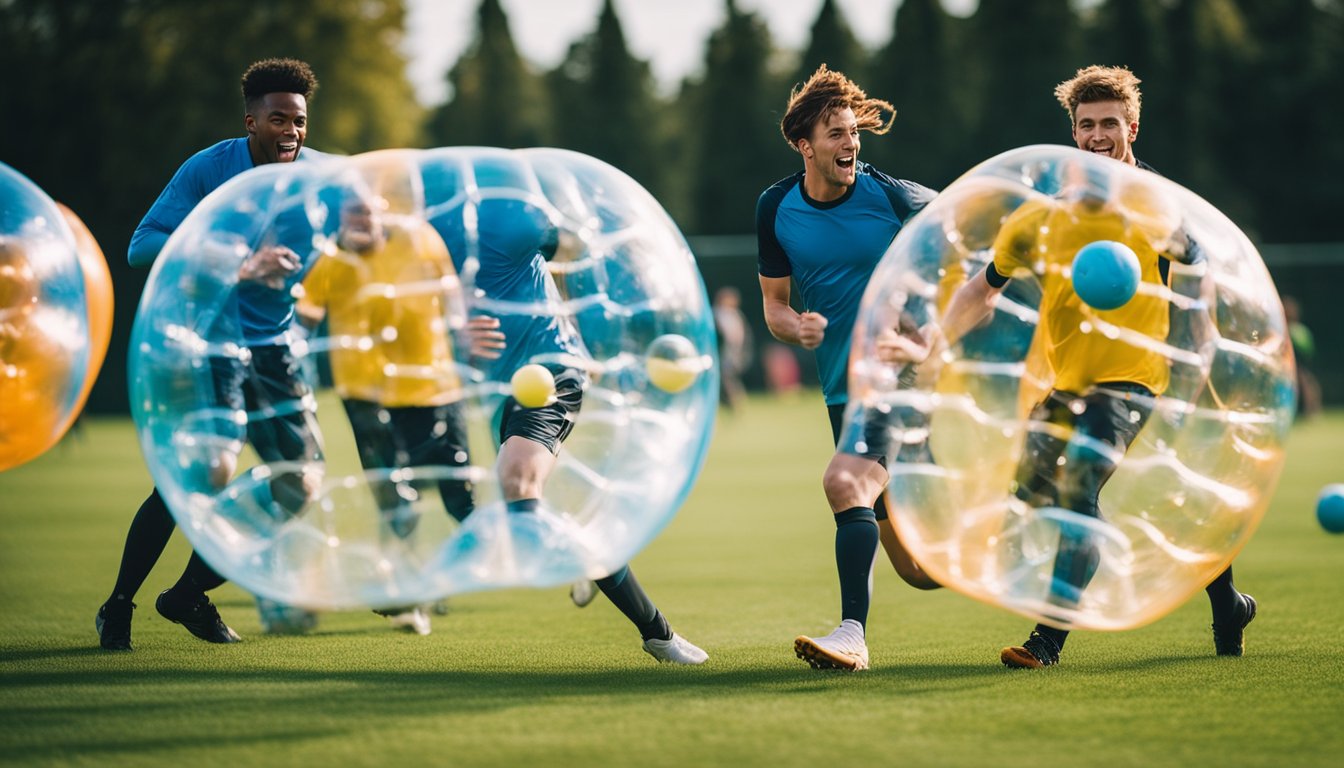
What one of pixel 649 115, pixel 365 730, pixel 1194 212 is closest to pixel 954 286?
pixel 1194 212

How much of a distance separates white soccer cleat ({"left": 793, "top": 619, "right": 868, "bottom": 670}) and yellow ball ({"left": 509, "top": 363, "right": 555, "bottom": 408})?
1.30 meters

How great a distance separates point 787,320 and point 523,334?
1382mm

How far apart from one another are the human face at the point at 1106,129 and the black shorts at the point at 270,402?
10.0 feet

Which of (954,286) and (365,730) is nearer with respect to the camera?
(365,730)

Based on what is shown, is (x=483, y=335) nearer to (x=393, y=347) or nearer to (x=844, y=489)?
(x=393, y=347)

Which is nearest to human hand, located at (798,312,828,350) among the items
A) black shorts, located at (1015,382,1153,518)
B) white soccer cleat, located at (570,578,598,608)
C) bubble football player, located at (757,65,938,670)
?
bubble football player, located at (757,65,938,670)

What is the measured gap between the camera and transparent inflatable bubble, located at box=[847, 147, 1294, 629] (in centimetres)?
524

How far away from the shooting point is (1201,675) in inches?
223

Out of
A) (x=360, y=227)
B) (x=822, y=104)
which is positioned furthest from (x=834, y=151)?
(x=360, y=227)

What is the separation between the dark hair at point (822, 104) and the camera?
20.2 ft

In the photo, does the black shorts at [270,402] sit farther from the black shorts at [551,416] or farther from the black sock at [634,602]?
the black sock at [634,602]

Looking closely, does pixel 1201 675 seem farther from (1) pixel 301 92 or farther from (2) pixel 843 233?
(1) pixel 301 92

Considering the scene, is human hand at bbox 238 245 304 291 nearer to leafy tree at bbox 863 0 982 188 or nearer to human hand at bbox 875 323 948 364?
human hand at bbox 875 323 948 364

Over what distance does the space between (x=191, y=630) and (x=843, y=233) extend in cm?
315
